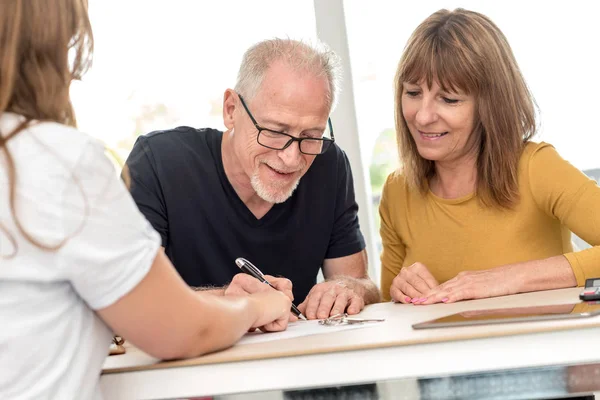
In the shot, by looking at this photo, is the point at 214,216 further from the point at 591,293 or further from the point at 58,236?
the point at 58,236

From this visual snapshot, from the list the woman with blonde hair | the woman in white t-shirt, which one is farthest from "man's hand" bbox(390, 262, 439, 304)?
the woman in white t-shirt

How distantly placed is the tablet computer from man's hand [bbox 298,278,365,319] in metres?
0.42

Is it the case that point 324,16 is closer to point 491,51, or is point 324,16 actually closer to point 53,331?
point 491,51

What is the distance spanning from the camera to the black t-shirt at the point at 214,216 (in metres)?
2.21

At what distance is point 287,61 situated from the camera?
2.16 metres

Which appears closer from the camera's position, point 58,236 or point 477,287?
point 58,236

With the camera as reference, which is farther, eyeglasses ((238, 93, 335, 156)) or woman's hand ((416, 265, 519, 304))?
eyeglasses ((238, 93, 335, 156))

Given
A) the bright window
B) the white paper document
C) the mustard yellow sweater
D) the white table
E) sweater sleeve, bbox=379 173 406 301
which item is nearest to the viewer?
the white table

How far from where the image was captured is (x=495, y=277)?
72.9 inches

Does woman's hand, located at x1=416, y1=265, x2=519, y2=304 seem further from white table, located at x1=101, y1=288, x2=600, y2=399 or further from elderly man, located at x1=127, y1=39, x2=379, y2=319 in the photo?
white table, located at x1=101, y1=288, x2=600, y2=399

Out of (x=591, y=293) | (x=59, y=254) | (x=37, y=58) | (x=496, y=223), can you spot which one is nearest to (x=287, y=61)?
(x=496, y=223)

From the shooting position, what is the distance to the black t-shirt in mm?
2211

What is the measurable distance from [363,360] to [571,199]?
3.49 ft

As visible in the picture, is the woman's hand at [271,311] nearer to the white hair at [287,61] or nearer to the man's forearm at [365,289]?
the man's forearm at [365,289]
